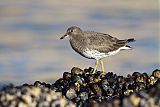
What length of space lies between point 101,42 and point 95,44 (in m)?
0.17

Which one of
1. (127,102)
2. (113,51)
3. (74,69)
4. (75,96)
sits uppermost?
(113,51)

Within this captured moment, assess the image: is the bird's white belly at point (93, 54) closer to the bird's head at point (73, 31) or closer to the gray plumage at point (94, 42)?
the gray plumage at point (94, 42)

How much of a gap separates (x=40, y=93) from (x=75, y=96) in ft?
11.9

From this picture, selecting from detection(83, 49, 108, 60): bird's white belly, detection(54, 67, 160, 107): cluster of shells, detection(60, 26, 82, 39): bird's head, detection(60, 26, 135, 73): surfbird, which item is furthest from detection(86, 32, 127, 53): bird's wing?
detection(54, 67, 160, 107): cluster of shells

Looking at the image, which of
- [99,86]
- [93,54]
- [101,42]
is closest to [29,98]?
[99,86]

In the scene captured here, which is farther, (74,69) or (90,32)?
(90,32)

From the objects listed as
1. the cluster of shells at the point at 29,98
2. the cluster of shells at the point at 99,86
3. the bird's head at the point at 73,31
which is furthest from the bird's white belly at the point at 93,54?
the cluster of shells at the point at 29,98

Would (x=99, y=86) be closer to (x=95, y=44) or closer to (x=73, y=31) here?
(x=95, y=44)

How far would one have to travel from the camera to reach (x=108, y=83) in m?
8.23

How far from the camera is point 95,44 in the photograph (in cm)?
1364

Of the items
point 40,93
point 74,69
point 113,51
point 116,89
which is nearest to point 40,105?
point 40,93

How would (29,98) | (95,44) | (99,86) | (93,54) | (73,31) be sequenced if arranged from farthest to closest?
(73,31) → (95,44) → (93,54) → (99,86) → (29,98)

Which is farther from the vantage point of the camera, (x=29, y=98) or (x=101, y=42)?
(x=101, y=42)

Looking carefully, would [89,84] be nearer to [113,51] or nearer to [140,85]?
[140,85]
